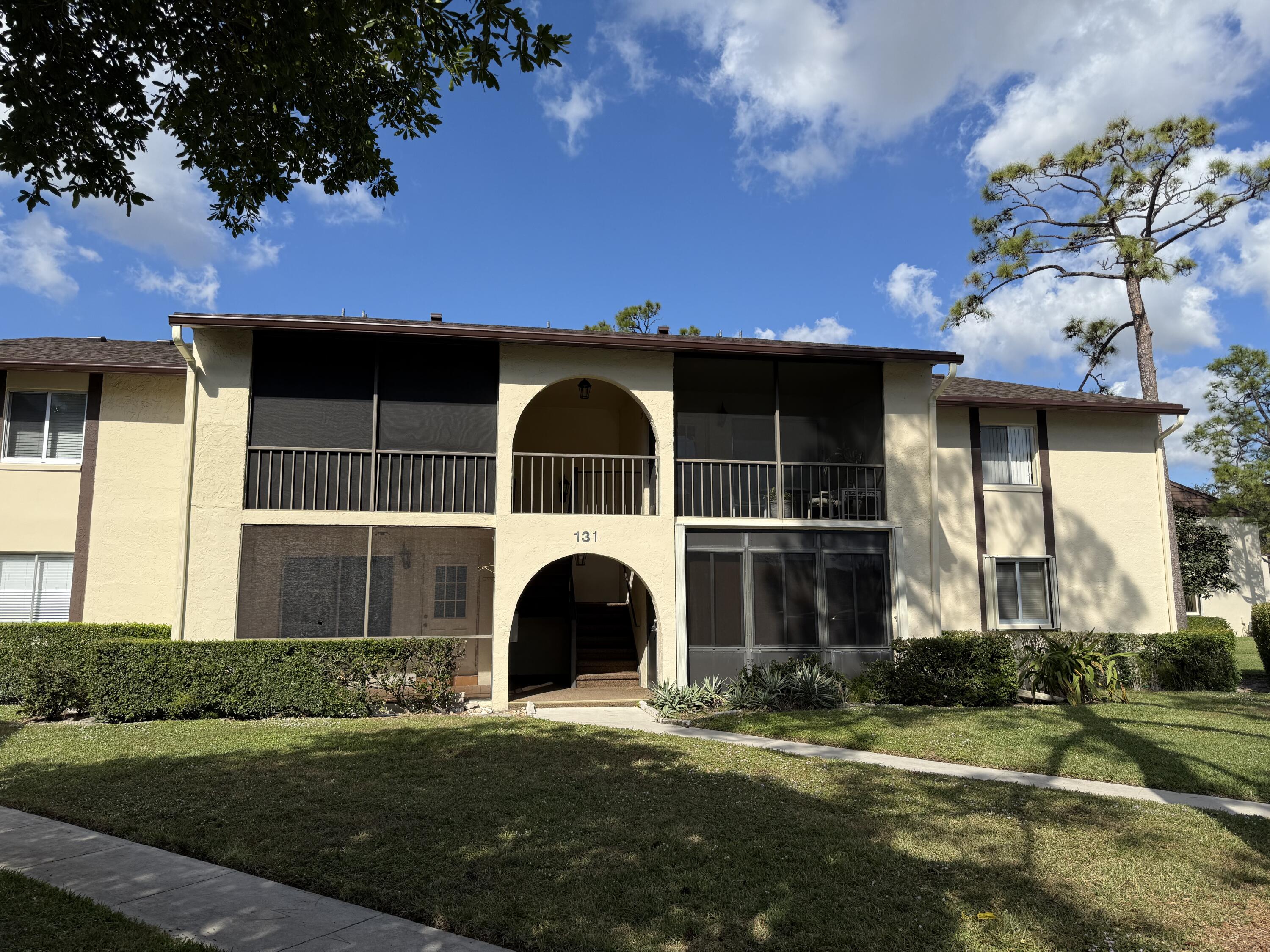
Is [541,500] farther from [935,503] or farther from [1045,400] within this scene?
[1045,400]

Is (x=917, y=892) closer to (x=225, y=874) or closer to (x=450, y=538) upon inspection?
(x=225, y=874)

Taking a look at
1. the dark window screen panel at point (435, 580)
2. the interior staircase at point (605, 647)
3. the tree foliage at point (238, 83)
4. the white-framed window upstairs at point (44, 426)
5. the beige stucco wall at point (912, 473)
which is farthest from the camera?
the interior staircase at point (605, 647)

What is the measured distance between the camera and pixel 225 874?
5.40m

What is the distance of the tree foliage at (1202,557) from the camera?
24.8m

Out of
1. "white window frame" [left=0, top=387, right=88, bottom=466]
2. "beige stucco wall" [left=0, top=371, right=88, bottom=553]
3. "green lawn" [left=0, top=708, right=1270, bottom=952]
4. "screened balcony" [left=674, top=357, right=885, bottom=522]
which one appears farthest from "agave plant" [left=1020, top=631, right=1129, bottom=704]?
"white window frame" [left=0, top=387, right=88, bottom=466]

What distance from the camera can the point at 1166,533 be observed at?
16234 mm

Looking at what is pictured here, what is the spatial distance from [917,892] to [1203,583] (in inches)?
994

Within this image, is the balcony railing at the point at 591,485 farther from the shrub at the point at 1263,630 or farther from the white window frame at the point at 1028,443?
the shrub at the point at 1263,630

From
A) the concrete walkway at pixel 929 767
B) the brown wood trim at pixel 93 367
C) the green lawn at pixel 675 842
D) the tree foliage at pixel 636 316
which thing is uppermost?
the tree foliage at pixel 636 316

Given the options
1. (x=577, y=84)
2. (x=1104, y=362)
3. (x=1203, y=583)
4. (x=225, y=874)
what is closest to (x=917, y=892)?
(x=225, y=874)

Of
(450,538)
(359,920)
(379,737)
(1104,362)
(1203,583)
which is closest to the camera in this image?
(359,920)

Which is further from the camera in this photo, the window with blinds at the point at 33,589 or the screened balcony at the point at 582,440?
the screened balcony at the point at 582,440

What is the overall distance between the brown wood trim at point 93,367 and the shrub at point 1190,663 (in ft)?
59.8

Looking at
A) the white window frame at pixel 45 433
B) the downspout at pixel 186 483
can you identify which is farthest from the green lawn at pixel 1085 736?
the white window frame at pixel 45 433
